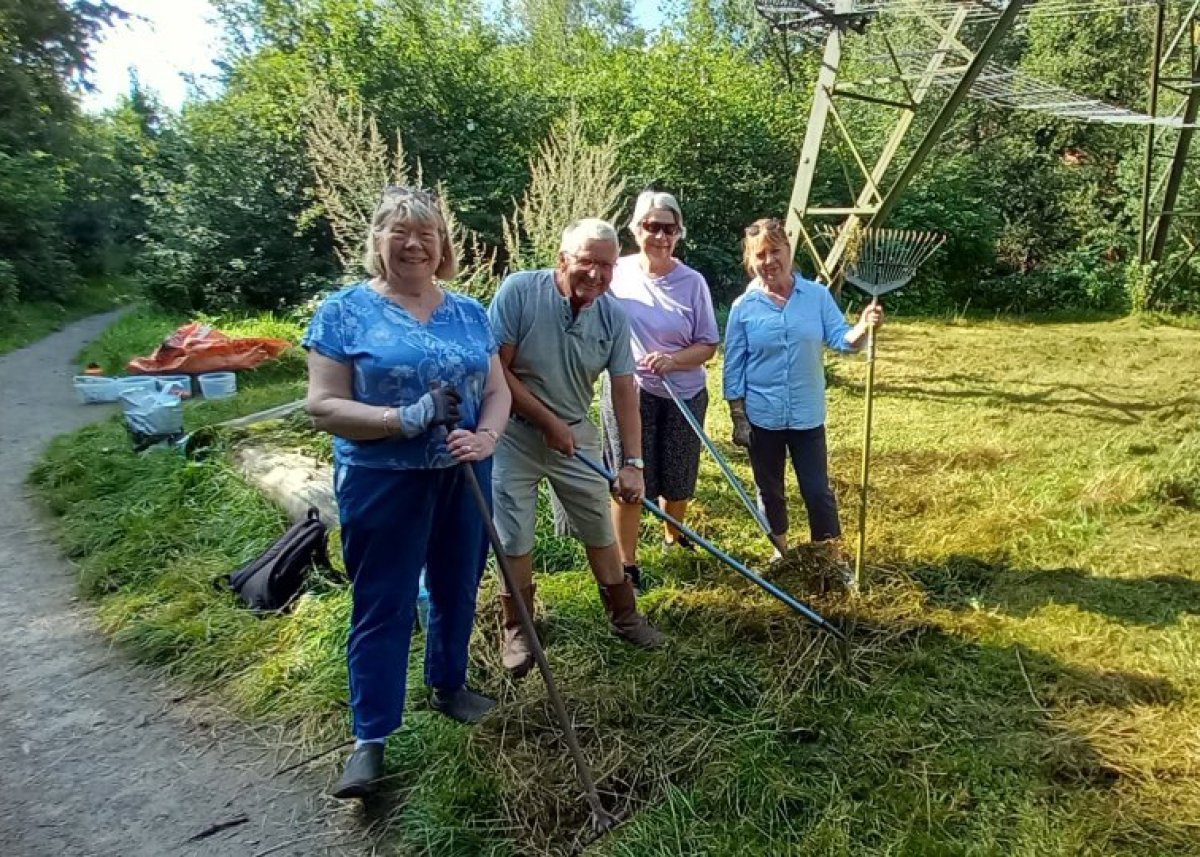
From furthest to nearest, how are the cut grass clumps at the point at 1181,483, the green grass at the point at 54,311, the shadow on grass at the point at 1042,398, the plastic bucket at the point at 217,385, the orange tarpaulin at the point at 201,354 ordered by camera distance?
the green grass at the point at 54,311 < the orange tarpaulin at the point at 201,354 < the plastic bucket at the point at 217,385 < the shadow on grass at the point at 1042,398 < the cut grass clumps at the point at 1181,483

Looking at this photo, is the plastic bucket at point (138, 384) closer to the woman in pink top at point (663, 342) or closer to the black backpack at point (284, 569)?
Result: the black backpack at point (284, 569)

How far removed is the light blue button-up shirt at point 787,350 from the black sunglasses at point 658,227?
0.43 meters

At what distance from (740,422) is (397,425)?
1765 millimetres

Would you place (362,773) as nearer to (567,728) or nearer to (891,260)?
(567,728)

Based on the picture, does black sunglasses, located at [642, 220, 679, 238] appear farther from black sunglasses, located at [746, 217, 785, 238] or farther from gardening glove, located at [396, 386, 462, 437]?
gardening glove, located at [396, 386, 462, 437]

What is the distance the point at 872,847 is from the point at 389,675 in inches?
51.9

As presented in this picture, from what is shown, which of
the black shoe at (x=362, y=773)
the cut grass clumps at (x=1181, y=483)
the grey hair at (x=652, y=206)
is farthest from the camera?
the cut grass clumps at (x=1181, y=483)

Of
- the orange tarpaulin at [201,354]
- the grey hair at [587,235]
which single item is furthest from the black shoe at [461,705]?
the orange tarpaulin at [201,354]

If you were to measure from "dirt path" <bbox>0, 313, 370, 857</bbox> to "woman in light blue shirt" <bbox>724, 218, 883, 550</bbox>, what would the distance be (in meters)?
2.02

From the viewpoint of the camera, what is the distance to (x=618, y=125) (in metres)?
11.1

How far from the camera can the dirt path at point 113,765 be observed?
222 cm

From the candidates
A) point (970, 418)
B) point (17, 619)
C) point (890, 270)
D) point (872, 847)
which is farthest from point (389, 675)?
point (970, 418)

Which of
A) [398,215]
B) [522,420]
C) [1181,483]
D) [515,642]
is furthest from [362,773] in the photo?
[1181,483]

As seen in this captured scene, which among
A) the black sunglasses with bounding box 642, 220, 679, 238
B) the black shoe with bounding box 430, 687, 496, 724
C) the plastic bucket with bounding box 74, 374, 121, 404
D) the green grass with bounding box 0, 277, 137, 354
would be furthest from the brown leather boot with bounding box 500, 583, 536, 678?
the green grass with bounding box 0, 277, 137, 354
